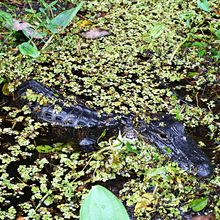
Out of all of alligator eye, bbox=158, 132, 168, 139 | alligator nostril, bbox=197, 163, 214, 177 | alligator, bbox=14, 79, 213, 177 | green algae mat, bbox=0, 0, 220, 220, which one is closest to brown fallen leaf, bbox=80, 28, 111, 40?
green algae mat, bbox=0, 0, 220, 220

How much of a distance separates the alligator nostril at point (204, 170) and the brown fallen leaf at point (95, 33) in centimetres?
98

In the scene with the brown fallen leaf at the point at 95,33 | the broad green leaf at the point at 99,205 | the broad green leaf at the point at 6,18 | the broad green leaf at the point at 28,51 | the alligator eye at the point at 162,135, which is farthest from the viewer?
the brown fallen leaf at the point at 95,33

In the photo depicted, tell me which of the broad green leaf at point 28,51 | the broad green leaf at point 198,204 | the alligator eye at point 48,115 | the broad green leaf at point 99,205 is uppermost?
the broad green leaf at point 99,205

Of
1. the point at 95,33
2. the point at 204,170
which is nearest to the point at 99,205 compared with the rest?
the point at 204,170

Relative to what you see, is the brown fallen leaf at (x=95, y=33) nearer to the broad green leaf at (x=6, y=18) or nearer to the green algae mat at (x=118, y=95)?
the green algae mat at (x=118, y=95)

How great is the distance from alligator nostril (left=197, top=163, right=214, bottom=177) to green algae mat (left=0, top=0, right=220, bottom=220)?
26 mm

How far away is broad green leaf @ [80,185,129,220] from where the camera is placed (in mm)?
689

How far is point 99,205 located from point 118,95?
4.06 ft

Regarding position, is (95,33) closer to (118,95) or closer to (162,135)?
(118,95)

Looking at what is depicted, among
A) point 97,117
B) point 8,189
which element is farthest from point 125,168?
point 8,189

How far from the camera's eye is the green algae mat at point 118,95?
1474 mm

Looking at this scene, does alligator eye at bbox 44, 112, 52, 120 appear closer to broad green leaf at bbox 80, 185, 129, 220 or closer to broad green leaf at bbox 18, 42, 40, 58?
broad green leaf at bbox 18, 42, 40, 58

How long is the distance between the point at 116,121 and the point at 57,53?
0.55 meters

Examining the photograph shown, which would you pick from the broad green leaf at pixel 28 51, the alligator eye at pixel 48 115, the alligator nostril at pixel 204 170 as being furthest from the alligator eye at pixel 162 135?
the broad green leaf at pixel 28 51
